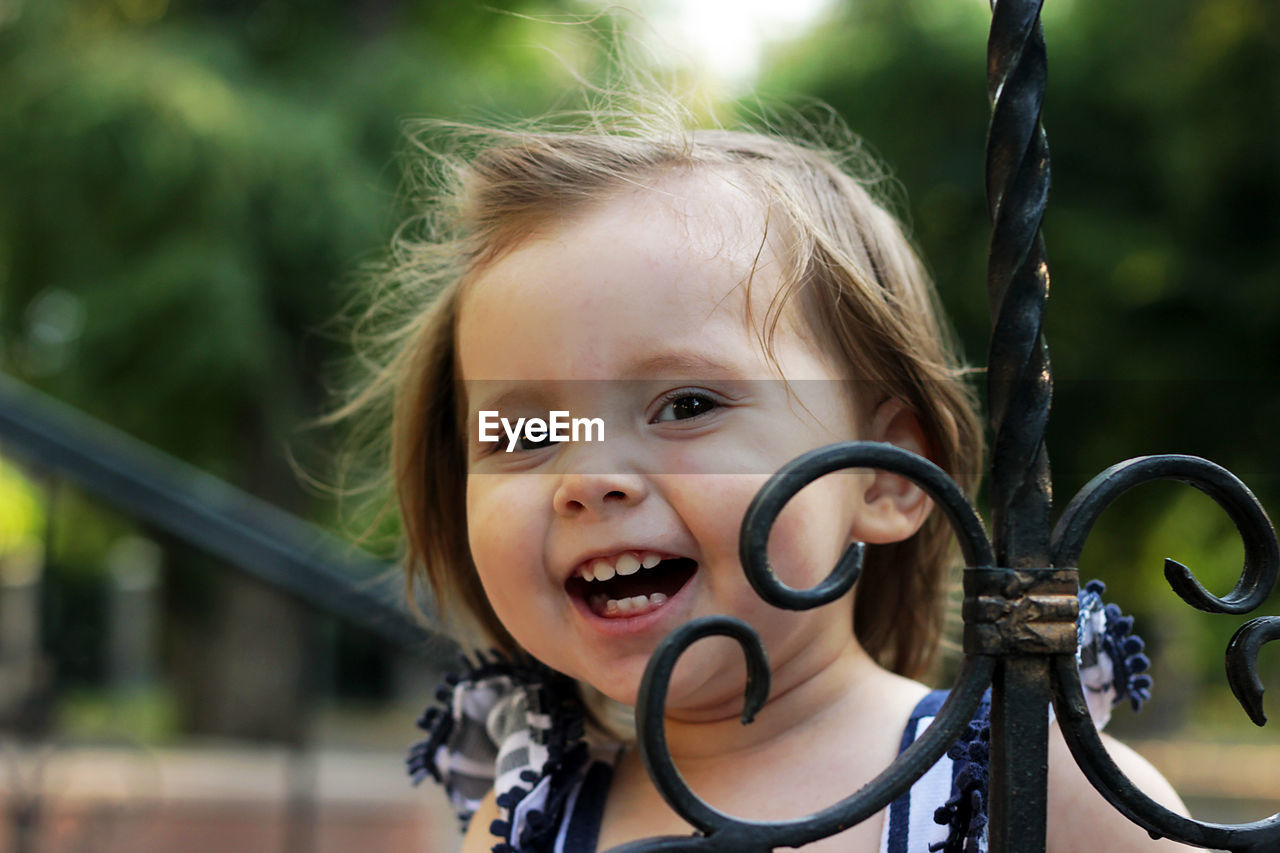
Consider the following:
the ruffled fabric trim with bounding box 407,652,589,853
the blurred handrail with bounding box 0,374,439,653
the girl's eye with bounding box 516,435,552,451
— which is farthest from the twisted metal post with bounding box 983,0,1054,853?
the blurred handrail with bounding box 0,374,439,653

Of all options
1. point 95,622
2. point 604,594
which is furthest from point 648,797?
point 95,622

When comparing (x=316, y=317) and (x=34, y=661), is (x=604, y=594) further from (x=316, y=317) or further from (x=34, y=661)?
(x=316, y=317)

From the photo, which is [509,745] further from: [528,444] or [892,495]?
[892,495]

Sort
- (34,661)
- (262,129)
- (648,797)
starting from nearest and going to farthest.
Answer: (648,797), (34,661), (262,129)

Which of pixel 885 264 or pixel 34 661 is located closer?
pixel 885 264

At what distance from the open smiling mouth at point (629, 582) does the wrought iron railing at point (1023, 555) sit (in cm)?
30

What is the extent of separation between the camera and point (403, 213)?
17.5ft

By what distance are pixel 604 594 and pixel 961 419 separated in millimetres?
470

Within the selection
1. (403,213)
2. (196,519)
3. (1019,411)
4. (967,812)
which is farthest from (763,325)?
(403,213)

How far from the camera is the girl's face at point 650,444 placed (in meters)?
1.01

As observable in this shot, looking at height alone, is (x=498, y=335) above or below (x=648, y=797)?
above

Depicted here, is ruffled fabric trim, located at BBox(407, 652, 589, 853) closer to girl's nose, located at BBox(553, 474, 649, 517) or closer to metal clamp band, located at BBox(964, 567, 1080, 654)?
girl's nose, located at BBox(553, 474, 649, 517)

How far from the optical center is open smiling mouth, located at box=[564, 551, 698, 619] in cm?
102

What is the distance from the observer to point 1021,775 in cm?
76
